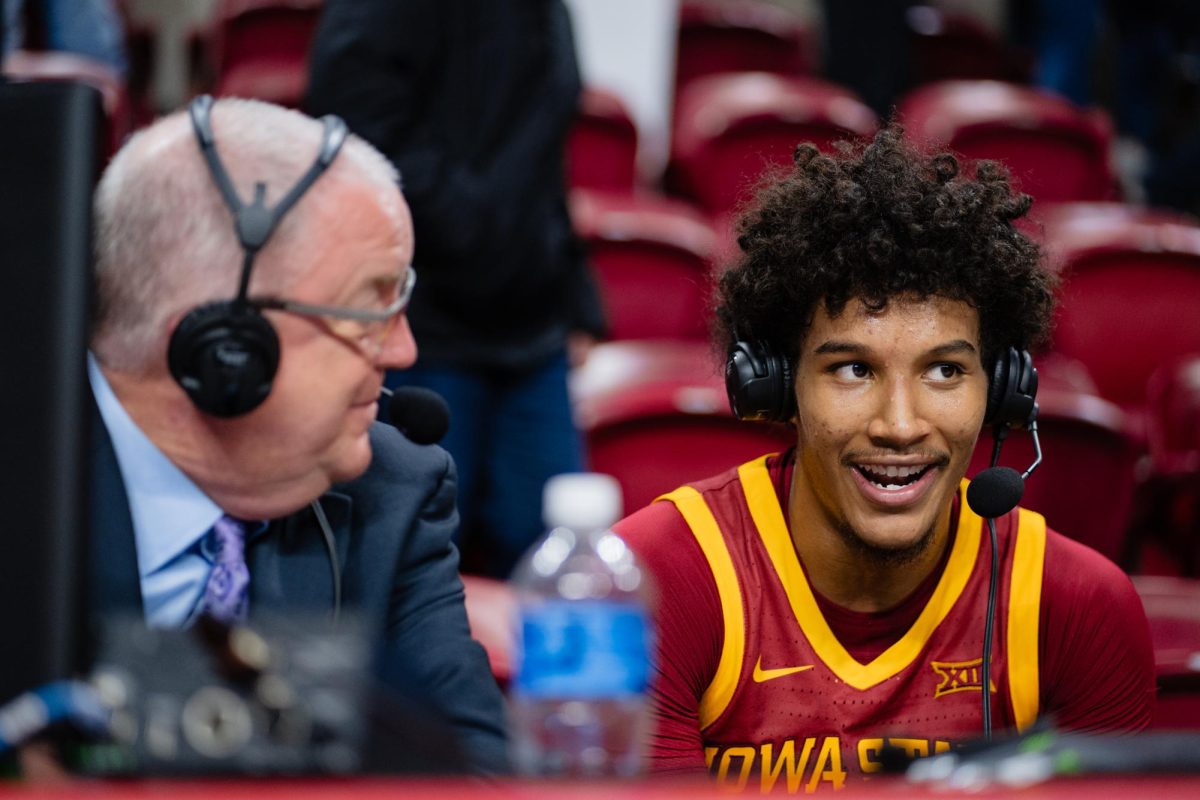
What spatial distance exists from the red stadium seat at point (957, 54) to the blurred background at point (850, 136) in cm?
1

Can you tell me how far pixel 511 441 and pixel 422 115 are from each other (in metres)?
0.58

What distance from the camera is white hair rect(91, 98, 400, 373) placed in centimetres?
128

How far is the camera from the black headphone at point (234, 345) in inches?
48.8

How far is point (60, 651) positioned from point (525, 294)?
5.85 ft

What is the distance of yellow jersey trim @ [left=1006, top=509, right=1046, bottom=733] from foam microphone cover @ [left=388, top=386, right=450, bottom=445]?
65 cm

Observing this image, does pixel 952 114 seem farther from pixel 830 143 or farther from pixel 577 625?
pixel 577 625

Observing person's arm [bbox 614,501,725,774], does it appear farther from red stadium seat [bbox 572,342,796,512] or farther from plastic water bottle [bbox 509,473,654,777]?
red stadium seat [bbox 572,342,796,512]

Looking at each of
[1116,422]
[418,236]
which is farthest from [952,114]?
[418,236]

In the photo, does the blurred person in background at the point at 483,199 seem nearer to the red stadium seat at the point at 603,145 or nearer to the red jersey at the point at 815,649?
the red jersey at the point at 815,649

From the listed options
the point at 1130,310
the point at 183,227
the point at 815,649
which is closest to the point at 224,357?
the point at 183,227

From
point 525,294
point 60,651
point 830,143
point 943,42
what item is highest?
point 943,42

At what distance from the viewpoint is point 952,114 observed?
500 centimetres

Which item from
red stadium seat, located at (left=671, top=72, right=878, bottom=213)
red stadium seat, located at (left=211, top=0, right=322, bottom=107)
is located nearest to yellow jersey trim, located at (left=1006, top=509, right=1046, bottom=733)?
red stadium seat, located at (left=671, top=72, right=878, bottom=213)

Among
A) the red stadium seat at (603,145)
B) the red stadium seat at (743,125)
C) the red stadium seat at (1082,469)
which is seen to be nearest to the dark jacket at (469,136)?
the red stadium seat at (1082,469)
